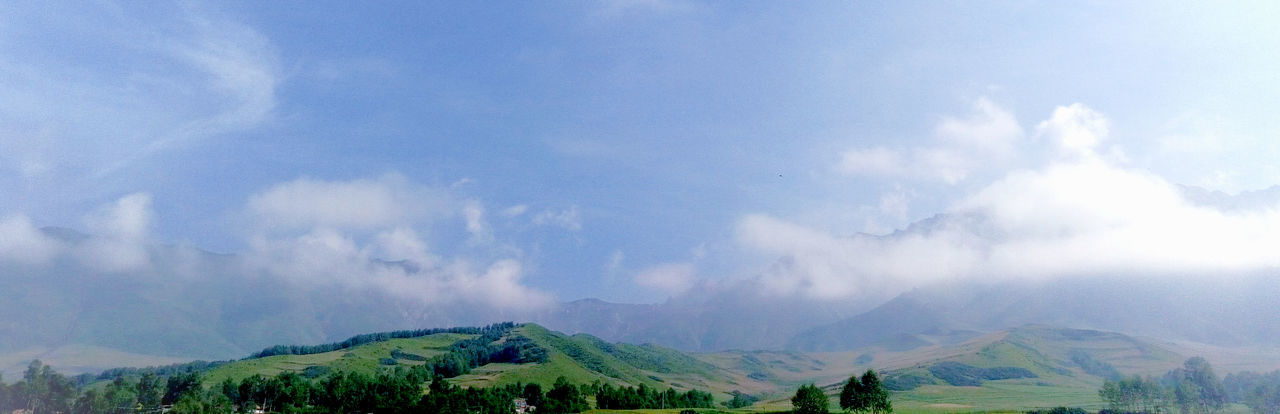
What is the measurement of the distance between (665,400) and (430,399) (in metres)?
56.3

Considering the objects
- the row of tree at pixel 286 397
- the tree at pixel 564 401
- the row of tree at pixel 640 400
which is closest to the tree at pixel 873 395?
the row of tree at pixel 640 400

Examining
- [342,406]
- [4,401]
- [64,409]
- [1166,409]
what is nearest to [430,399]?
[342,406]

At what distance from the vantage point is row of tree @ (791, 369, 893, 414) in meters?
142

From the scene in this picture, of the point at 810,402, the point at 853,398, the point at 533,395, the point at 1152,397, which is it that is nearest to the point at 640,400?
the point at 533,395

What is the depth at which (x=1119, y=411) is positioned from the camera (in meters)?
180

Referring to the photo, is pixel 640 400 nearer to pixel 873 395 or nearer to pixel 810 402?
pixel 810 402

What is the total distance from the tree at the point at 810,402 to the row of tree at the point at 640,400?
33169 mm

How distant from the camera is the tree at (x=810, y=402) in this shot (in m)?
142

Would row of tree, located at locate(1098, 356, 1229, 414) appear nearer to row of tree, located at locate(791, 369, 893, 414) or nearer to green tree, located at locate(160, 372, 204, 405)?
row of tree, located at locate(791, 369, 893, 414)

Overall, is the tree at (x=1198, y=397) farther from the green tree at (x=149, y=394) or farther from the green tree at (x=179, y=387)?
the green tree at (x=149, y=394)

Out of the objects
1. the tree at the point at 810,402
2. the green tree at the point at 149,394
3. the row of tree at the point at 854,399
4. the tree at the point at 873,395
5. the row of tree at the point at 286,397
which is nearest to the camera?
the tree at the point at 810,402

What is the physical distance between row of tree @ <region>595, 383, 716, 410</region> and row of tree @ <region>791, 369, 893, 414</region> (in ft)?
113

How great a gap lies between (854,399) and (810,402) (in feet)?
27.9

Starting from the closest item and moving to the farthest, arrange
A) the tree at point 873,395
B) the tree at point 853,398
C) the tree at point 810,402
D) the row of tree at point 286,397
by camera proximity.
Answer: the tree at point 810,402
the tree at point 853,398
the tree at point 873,395
the row of tree at point 286,397
